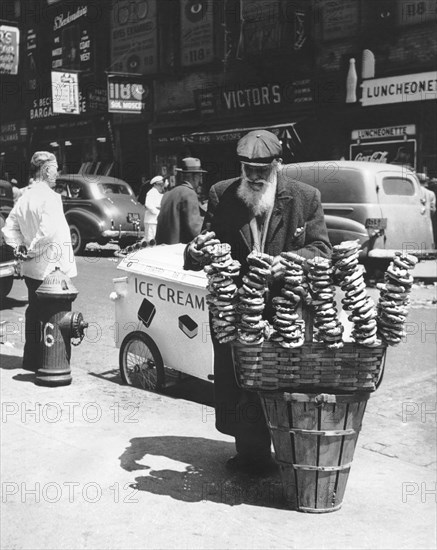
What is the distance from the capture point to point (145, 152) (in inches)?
1065

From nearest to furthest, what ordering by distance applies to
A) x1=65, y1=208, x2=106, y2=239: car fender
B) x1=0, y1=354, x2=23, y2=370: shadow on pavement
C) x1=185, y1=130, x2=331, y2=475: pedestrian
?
x1=185, y1=130, x2=331, y2=475: pedestrian
x1=0, y1=354, x2=23, y2=370: shadow on pavement
x1=65, y1=208, x2=106, y2=239: car fender

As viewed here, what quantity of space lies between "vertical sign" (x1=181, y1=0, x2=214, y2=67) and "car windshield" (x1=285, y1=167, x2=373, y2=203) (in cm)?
1189

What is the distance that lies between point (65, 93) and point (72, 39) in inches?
210

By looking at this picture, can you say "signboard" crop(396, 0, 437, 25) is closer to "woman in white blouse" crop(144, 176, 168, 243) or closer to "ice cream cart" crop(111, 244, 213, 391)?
"woman in white blouse" crop(144, 176, 168, 243)

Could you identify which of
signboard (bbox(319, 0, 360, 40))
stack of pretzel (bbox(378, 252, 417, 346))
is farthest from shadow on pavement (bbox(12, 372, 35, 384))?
signboard (bbox(319, 0, 360, 40))

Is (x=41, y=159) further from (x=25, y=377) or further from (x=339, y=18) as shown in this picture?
(x=339, y=18)

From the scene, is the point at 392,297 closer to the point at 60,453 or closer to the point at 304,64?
the point at 60,453

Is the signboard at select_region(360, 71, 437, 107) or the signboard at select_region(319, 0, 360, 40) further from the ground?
the signboard at select_region(319, 0, 360, 40)

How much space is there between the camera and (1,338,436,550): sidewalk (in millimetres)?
3834

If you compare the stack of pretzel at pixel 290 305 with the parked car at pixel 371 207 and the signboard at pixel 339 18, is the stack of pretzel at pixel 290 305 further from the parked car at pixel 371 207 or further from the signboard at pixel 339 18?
the signboard at pixel 339 18

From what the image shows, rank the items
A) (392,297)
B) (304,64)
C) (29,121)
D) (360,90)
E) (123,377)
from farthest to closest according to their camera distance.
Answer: (29,121), (304,64), (360,90), (123,377), (392,297)

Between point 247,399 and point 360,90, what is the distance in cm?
1589

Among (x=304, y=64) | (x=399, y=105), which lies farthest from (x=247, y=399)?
(x=304, y=64)

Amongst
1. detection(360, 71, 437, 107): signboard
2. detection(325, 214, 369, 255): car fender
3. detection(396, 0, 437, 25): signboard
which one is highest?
detection(396, 0, 437, 25): signboard
